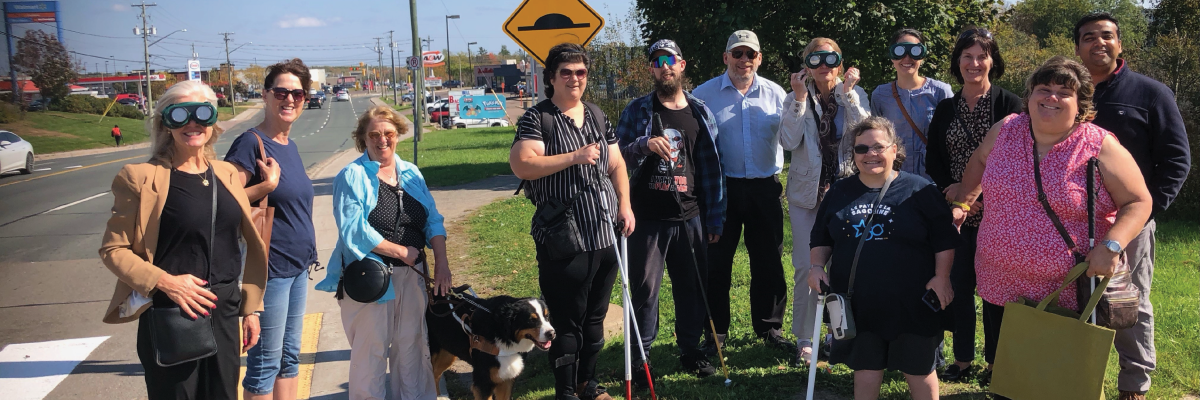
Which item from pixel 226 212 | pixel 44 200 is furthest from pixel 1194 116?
pixel 44 200

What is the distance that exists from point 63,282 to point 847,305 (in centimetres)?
841

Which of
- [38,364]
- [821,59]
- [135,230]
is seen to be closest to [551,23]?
[821,59]

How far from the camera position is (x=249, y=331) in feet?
10.6

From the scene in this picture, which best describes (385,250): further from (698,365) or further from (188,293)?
(698,365)

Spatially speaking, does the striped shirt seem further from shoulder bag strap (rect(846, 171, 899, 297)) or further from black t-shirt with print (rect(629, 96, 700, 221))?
shoulder bag strap (rect(846, 171, 899, 297))

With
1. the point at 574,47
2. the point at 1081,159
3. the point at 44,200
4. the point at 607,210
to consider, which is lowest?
the point at 44,200

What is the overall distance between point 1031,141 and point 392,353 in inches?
130

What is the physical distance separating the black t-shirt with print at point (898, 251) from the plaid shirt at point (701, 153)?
128 centimetres

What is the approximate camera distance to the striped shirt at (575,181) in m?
3.79

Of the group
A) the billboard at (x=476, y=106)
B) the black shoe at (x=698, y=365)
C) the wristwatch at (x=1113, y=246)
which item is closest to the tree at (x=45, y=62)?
the black shoe at (x=698, y=365)

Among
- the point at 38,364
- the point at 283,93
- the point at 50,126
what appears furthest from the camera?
the point at 50,126

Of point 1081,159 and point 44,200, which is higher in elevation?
point 1081,159

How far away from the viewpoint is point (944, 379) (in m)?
4.37

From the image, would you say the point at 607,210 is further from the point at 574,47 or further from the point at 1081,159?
the point at 1081,159
